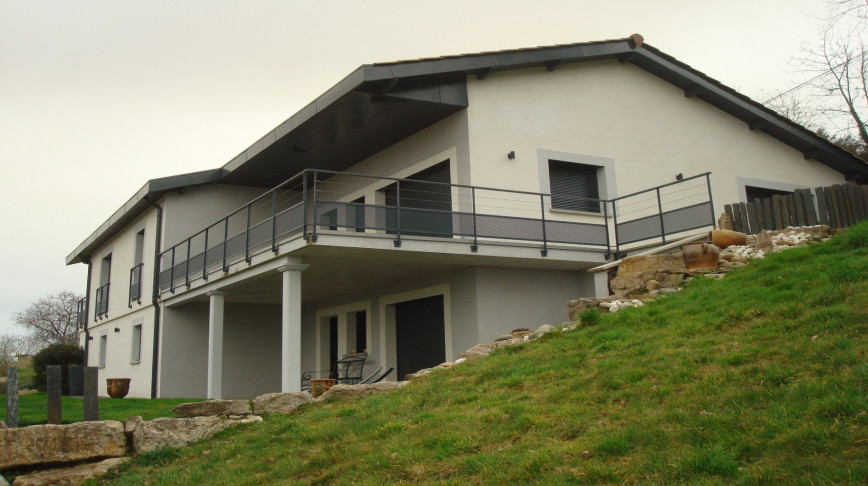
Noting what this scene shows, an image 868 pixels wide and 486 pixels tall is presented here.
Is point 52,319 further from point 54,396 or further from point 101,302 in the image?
point 54,396

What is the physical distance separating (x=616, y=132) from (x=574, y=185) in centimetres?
179

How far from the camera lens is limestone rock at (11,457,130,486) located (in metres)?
8.00

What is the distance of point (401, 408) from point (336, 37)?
7.81 meters

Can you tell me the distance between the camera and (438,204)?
15.2 meters

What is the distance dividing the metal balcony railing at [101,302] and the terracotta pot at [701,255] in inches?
786

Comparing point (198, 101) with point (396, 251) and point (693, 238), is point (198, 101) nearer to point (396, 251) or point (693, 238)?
point (396, 251)

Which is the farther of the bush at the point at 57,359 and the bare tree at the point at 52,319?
the bare tree at the point at 52,319

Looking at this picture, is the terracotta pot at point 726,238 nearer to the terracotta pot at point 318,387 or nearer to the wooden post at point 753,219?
the wooden post at point 753,219

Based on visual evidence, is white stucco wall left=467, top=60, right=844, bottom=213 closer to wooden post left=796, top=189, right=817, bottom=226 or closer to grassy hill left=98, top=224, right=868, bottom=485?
wooden post left=796, top=189, right=817, bottom=226

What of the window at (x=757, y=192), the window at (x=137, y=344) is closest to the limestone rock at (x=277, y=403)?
the window at (x=137, y=344)

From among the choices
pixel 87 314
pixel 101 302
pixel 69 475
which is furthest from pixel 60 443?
pixel 87 314

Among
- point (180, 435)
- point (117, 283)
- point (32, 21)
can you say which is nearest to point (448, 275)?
point (180, 435)

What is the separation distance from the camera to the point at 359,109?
48.0 feet

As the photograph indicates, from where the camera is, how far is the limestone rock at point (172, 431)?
28.3 feet
